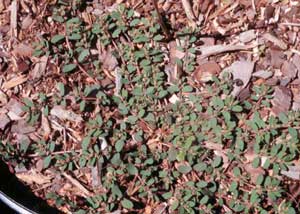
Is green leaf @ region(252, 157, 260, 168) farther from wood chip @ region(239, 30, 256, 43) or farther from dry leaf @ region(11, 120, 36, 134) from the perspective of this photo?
dry leaf @ region(11, 120, 36, 134)

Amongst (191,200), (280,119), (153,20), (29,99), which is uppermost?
(153,20)

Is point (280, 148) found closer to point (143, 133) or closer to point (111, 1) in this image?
point (143, 133)

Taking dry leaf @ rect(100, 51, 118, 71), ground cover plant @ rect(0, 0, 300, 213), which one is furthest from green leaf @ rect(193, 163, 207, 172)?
dry leaf @ rect(100, 51, 118, 71)

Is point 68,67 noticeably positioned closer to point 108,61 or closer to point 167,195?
point 108,61

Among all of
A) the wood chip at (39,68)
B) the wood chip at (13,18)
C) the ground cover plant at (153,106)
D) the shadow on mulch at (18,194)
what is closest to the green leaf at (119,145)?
the ground cover plant at (153,106)

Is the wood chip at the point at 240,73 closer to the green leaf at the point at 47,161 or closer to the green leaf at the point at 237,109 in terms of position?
the green leaf at the point at 237,109

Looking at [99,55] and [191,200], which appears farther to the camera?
[99,55]

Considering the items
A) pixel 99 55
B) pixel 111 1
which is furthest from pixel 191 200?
pixel 111 1
